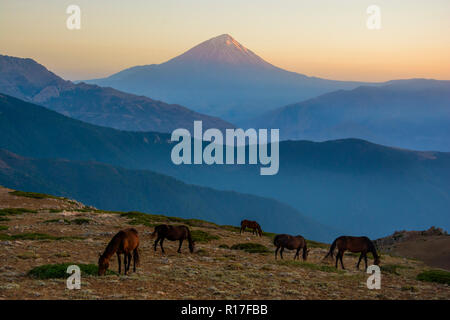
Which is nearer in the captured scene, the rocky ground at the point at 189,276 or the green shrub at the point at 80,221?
the rocky ground at the point at 189,276

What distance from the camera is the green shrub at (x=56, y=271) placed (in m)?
22.4

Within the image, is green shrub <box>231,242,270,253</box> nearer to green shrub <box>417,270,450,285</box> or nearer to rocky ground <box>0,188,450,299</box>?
rocky ground <box>0,188,450,299</box>

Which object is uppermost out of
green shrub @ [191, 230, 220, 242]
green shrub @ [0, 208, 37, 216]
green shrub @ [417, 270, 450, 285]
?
green shrub @ [0, 208, 37, 216]

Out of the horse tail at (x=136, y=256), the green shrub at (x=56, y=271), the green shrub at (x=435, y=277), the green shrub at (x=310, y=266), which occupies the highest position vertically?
the horse tail at (x=136, y=256)

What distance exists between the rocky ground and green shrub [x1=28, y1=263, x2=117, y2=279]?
0.46 meters

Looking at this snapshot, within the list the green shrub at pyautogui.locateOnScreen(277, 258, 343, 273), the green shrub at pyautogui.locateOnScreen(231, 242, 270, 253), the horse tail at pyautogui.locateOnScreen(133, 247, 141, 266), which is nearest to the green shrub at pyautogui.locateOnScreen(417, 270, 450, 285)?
the green shrub at pyautogui.locateOnScreen(277, 258, 343, 273)

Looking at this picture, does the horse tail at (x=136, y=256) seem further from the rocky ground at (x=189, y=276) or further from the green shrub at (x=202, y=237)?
the green shrub at (x=202, y=237)

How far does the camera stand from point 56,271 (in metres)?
22.7

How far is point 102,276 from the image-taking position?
22.7 metres

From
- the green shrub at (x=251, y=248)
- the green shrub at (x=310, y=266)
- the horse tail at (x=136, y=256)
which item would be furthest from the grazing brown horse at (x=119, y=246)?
the green shrub at (x=251, y=248)

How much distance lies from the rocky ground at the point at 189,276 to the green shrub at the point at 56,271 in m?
0.46

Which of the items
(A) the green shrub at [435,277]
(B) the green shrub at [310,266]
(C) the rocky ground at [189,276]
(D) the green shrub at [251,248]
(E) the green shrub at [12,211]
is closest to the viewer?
(C) the rocky ground at [189,276]

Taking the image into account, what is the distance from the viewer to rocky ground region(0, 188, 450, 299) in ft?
67.8
